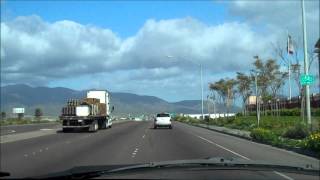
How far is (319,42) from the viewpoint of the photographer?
75125 mm

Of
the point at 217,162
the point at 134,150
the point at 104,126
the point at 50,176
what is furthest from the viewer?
the point at 104,126

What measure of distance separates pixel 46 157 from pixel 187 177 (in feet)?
56.6

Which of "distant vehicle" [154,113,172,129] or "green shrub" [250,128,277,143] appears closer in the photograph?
"green shrub" [250,128,277,143]

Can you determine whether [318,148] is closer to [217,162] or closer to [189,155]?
[189,155]

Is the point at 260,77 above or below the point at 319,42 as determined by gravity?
below

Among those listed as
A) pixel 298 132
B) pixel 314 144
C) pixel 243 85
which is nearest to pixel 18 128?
pixel 243 85

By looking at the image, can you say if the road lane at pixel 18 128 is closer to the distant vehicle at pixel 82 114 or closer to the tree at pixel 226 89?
the distant vehicle at pixel 82 114

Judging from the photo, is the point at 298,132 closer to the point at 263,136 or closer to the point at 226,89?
the point at 263,136

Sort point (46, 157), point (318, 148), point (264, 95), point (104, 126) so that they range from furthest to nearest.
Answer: point (264, 95), point (104, 126), point (318, 148), point (46, 157)

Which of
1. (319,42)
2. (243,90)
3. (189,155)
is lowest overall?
(189,155)

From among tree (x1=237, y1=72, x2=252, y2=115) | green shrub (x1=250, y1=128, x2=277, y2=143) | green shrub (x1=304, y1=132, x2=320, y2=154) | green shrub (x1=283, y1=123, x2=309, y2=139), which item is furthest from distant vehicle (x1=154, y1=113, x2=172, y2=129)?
green shrub (x1=304, y1=132, x2=320, y2=154)

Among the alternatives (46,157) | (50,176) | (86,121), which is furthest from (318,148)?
(86,121)

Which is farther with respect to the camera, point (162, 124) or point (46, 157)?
point (162, 124)

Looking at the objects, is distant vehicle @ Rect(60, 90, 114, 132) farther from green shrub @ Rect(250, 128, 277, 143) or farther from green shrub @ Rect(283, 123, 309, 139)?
green shrub @ Rect(283, 123, 309, 139)
